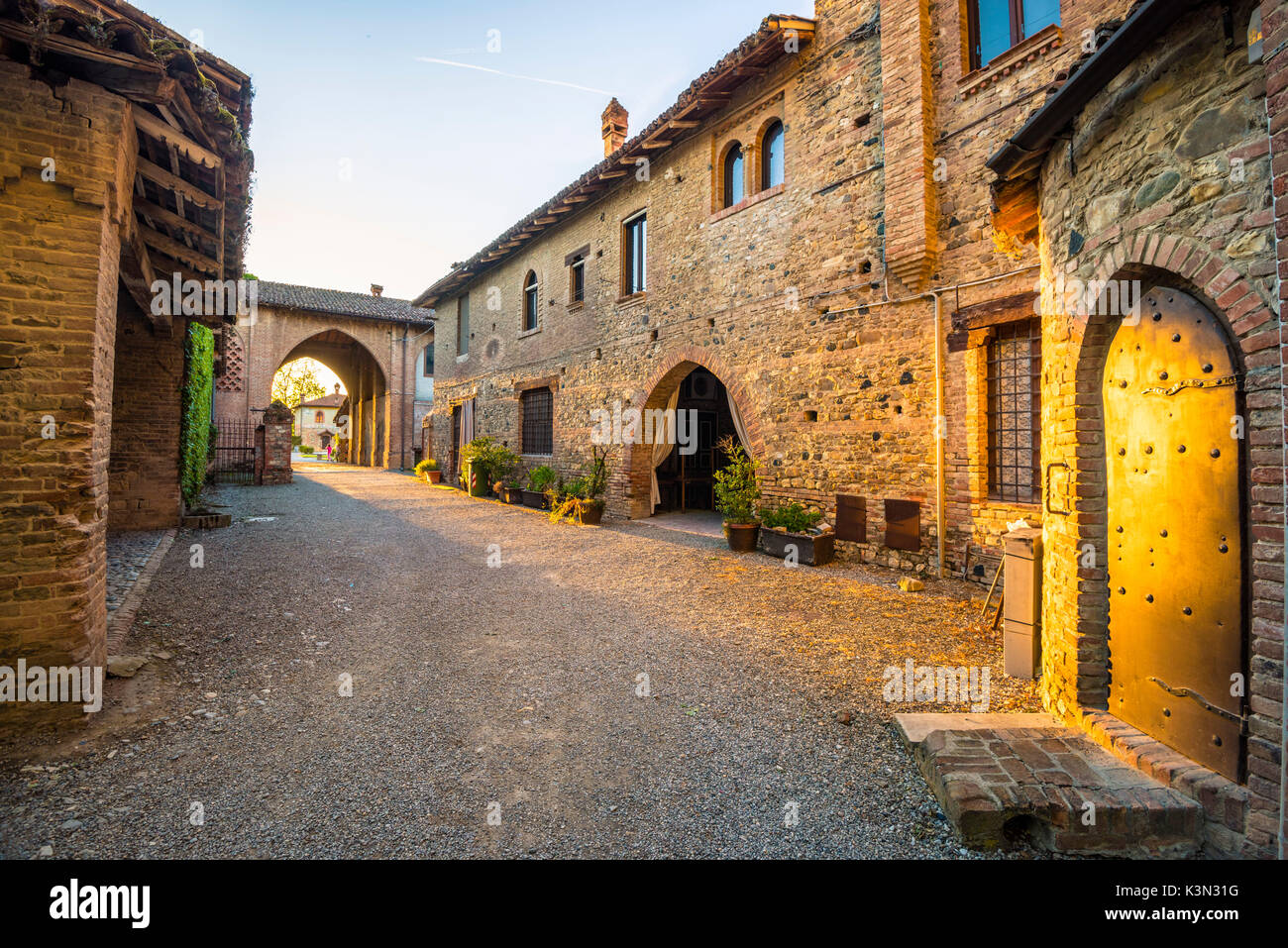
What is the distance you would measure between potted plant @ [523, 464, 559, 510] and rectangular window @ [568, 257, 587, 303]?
4.03 metres

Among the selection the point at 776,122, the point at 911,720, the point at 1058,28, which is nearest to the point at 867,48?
the point at 776,122

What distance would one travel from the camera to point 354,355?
94.5 ft

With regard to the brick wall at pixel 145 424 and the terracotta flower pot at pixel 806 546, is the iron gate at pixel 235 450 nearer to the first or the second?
the brick wall at pixel 145 424

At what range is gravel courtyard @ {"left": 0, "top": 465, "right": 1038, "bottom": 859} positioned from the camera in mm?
2217

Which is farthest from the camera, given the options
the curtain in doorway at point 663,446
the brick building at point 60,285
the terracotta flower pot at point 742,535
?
the curtain in doorway at point 663,446

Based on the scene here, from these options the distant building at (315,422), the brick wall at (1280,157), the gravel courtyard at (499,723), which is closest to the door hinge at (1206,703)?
the brick wall at (1280,157)

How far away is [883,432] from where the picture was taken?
6938mm

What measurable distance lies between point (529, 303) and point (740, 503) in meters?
9.58

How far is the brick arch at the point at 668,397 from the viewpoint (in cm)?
872

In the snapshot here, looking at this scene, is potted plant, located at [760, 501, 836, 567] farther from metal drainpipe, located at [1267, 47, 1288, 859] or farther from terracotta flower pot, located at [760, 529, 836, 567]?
metal drainpipe, located at [1267, 47, 1288, 859]

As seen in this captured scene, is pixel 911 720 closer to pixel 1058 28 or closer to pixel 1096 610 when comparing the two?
pixel 1096 610

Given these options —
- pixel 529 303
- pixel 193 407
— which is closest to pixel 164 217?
pixel 193 407

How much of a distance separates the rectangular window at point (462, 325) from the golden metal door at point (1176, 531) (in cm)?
1741

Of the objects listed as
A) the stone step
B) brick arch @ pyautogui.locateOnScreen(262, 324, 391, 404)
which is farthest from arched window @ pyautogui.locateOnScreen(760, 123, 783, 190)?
brick arch @ pyautogui.locateOnScreen(262, 324, 391, 404)
